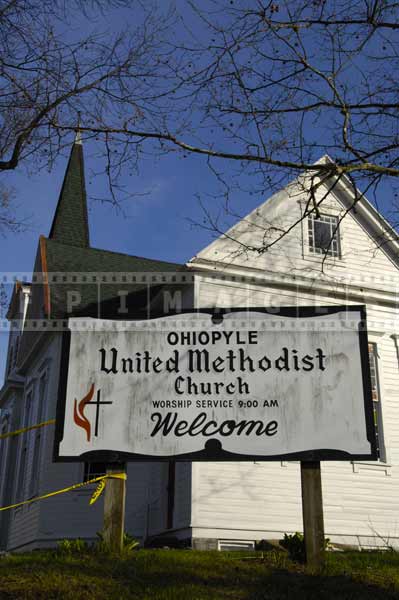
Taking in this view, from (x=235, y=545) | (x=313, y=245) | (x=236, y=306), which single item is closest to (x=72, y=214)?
(x=313, y=245)

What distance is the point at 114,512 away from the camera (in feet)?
28.6

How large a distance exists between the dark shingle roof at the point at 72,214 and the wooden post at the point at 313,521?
16598 millimetres

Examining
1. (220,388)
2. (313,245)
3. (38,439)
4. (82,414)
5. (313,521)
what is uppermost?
(313,245)

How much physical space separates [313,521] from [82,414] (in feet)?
10.7

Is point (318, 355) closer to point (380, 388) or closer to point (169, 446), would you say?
point (169, 446)

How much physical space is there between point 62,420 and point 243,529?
640 centimetres

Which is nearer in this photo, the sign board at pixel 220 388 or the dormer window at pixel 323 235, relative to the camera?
the sign board at pixel 220 388

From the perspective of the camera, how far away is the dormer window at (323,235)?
56.7 ft

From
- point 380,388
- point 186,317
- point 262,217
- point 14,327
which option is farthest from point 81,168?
point 186,317

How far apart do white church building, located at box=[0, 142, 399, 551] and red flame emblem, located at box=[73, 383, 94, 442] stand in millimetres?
3109

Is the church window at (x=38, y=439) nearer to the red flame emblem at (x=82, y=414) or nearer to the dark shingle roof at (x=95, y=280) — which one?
the dark shingle roof at (x=95, y=280)

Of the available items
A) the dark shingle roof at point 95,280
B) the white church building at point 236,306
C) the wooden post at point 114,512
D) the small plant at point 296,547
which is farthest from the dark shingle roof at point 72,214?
the small plant at point 296,547

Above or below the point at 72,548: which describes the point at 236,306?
above

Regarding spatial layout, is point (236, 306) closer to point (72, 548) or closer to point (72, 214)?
point (72, 548)
